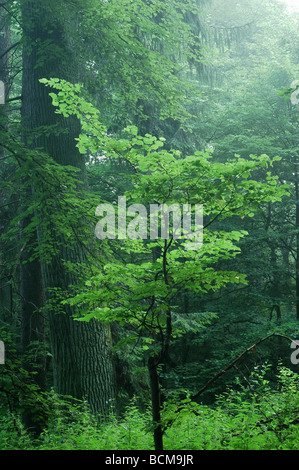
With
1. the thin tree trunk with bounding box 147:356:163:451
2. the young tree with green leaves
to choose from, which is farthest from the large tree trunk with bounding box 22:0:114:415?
the thin tree trunk with bounding box 147:356:163:451

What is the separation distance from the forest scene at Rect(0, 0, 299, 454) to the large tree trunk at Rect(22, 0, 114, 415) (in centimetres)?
2

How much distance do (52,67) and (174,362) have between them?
343 inches

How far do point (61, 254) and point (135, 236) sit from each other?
7.50ft

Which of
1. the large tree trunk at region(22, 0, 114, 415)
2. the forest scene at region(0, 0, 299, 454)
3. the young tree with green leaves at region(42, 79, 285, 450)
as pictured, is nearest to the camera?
the young tree with green leaves at region(42, 79, 285, 450)

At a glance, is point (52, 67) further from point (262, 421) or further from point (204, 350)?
point (204, 350)

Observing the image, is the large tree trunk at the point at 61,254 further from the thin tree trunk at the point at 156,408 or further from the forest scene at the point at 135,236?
the thin tree trunk at the point at 156,408

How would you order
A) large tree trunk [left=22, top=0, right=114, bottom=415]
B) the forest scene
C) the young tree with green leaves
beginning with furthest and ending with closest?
large tree trunk [left=22, top=0, right=114, bottom=415]
the forest scene
the young tree with green leaves

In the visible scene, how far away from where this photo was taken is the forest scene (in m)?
3.15

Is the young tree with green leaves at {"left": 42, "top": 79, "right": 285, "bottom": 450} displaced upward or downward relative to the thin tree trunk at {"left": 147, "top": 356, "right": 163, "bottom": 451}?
upward

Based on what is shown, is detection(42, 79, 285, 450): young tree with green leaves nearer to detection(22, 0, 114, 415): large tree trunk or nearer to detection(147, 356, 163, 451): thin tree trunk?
detection(147, 356, 163, 451): thin tree trunk

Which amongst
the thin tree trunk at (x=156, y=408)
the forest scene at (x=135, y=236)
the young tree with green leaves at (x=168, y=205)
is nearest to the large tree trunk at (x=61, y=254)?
the forest scene at (x=135, y=236)

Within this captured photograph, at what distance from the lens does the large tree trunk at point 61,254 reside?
5.34 meters

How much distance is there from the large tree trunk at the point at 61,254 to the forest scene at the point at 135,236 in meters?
0.02
